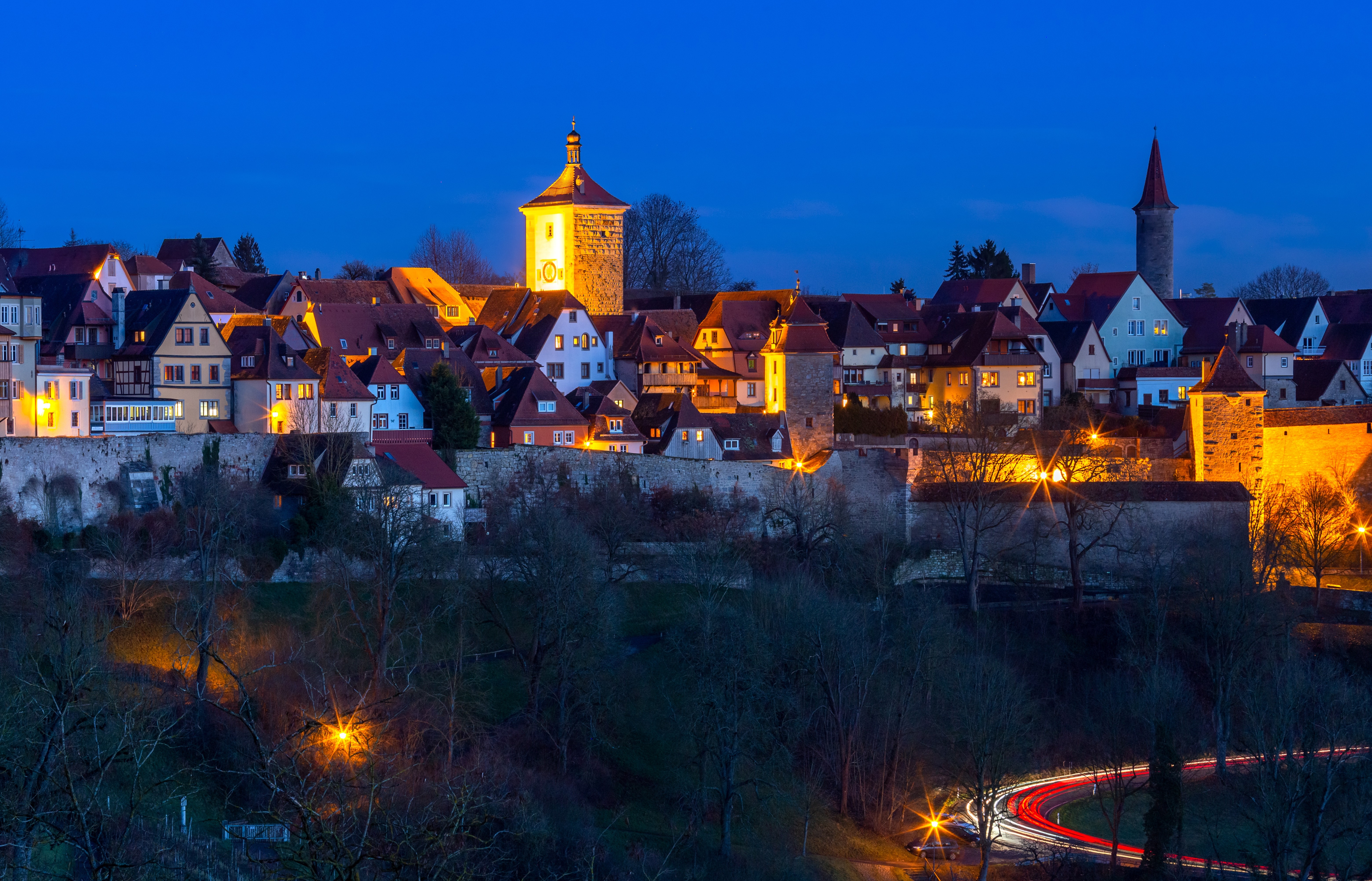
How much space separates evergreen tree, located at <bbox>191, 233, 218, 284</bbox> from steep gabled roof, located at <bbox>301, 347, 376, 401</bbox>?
906 inches

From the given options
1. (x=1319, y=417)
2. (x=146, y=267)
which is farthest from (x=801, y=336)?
(x=146, y=267)

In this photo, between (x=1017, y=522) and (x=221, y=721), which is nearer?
(x=221, y=721)

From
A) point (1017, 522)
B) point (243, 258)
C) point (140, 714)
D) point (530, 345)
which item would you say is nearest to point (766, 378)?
point (530, 345)

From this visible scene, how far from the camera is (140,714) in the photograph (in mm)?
28906

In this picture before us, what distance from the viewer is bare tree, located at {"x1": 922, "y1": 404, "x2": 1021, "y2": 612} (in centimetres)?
4503

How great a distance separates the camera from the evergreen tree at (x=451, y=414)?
4534 cm

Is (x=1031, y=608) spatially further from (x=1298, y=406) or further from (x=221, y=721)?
(x=221, y=721)

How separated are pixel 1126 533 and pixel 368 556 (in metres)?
21.6

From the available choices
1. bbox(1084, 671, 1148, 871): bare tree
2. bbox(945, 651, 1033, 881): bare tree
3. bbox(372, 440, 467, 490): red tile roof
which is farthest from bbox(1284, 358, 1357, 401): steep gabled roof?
bbox(372, 440, 467, 490): red tile roof

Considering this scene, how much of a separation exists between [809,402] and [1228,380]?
42.6 ft

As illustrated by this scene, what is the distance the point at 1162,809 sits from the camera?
30.6 meters

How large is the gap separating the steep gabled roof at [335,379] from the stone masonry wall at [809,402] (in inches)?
534

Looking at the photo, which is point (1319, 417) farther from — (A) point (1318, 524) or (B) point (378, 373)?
(B) point (378, 373)

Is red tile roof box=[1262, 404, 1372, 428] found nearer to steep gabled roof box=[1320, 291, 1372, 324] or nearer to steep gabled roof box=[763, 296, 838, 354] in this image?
steep gabled roof box=[763, 296, 838, 354]
